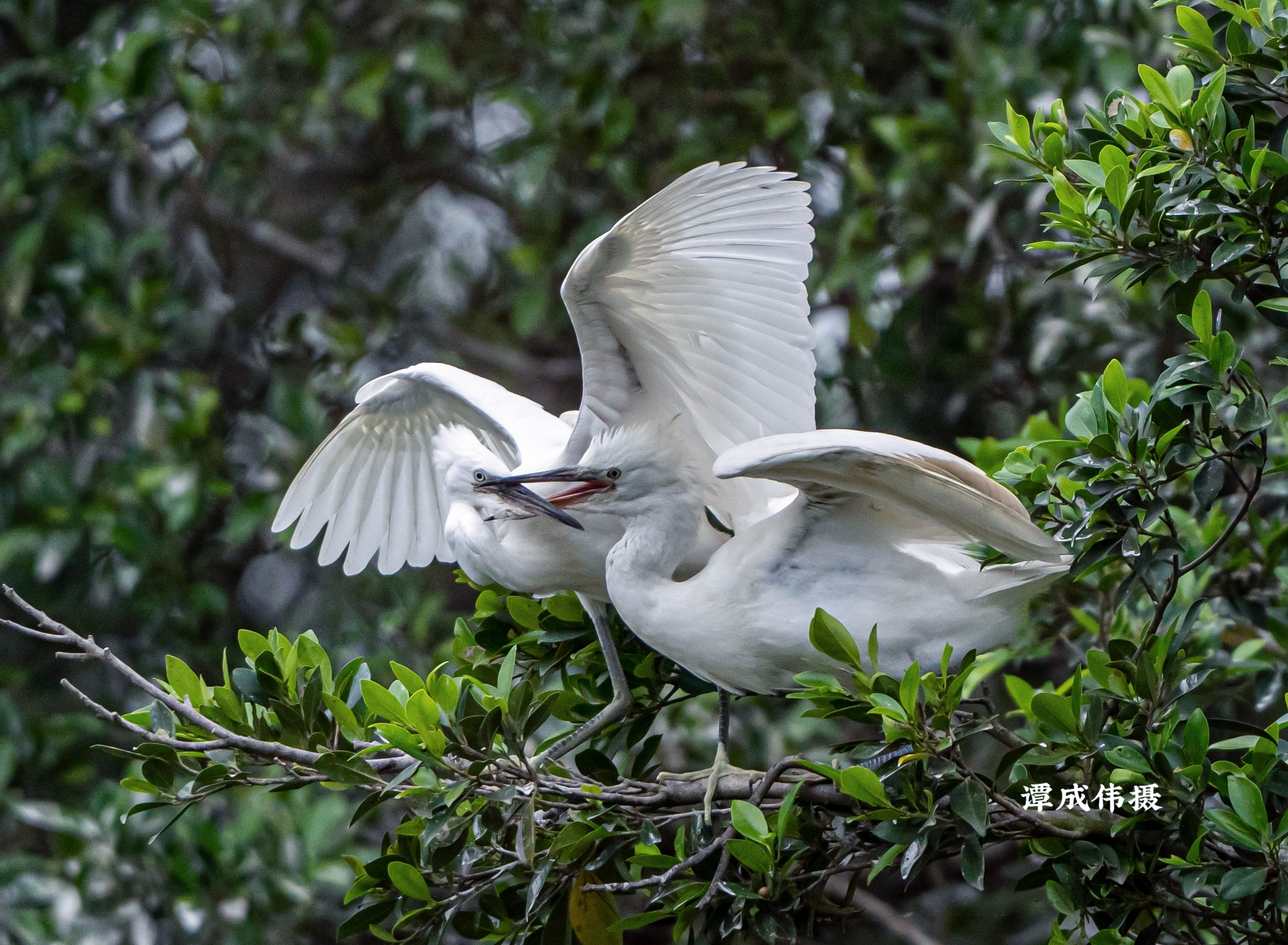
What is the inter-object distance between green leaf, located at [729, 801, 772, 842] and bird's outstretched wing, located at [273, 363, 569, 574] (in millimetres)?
937

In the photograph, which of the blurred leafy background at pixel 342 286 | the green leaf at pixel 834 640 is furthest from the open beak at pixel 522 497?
the blurred leafy background at pixel 342 286

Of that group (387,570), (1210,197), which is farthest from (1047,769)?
(387,570)

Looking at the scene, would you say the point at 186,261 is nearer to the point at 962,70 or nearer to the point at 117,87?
the point at 117,87

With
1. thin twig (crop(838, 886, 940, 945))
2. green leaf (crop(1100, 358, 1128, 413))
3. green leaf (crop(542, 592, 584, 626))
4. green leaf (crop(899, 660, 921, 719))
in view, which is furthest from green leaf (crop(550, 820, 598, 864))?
thin twig (crop(838, 886, 940, 945))

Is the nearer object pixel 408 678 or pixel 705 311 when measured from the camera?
pixel 408 678

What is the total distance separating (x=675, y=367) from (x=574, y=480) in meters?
0.24

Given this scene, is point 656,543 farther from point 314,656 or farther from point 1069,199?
point 1069,199

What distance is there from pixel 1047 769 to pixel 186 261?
3511 millimetres

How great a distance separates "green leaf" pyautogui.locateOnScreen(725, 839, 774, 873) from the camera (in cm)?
163

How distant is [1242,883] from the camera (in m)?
1.45

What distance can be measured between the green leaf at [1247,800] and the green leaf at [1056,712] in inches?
7.7

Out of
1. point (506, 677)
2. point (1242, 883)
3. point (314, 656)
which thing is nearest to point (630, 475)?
point (506, 677)

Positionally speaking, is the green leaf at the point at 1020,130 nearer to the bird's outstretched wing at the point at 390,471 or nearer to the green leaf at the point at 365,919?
the bird's outstretched wing at the point at 390,471

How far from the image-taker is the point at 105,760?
410 centimetres
